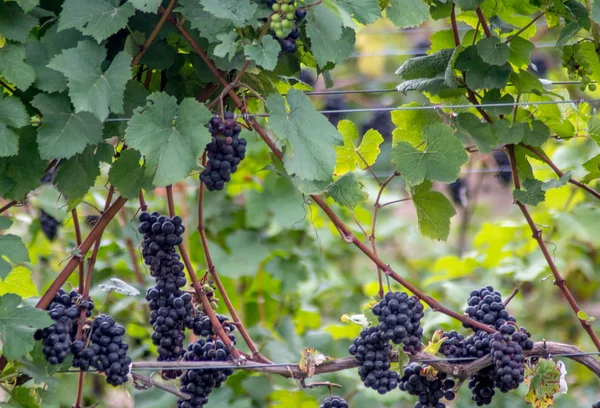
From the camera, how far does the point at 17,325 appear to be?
4.04 feet

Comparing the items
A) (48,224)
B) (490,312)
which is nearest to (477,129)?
(490,312)

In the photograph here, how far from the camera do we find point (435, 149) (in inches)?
55.1

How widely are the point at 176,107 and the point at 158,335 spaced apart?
1.38 ft

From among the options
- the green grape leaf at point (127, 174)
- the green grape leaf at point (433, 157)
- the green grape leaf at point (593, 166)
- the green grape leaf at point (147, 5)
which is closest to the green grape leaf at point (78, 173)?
the green grape leaf at point (127, 174)

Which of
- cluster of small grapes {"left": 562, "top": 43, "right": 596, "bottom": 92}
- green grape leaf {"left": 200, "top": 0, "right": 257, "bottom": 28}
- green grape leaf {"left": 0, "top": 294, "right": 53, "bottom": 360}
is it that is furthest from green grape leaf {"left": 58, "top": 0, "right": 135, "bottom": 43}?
cluster of small grapes {"left": 562, "top": 43, "right": 596, "bottom": 92}

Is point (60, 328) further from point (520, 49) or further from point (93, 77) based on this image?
point (520, 49)

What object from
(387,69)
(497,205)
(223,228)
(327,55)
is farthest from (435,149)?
(497,205)

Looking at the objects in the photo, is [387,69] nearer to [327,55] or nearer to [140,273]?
[140,273]

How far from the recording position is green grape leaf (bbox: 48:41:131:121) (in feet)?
3.85

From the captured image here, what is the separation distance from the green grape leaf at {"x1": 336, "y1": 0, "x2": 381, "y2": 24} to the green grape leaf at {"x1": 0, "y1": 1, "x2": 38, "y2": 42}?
0.48 m

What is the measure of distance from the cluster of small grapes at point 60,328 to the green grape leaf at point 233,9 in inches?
21.1

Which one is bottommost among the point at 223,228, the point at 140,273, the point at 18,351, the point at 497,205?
the point at 18,351

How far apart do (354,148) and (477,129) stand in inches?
9.3

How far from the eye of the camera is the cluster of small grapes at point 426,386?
142 cm
